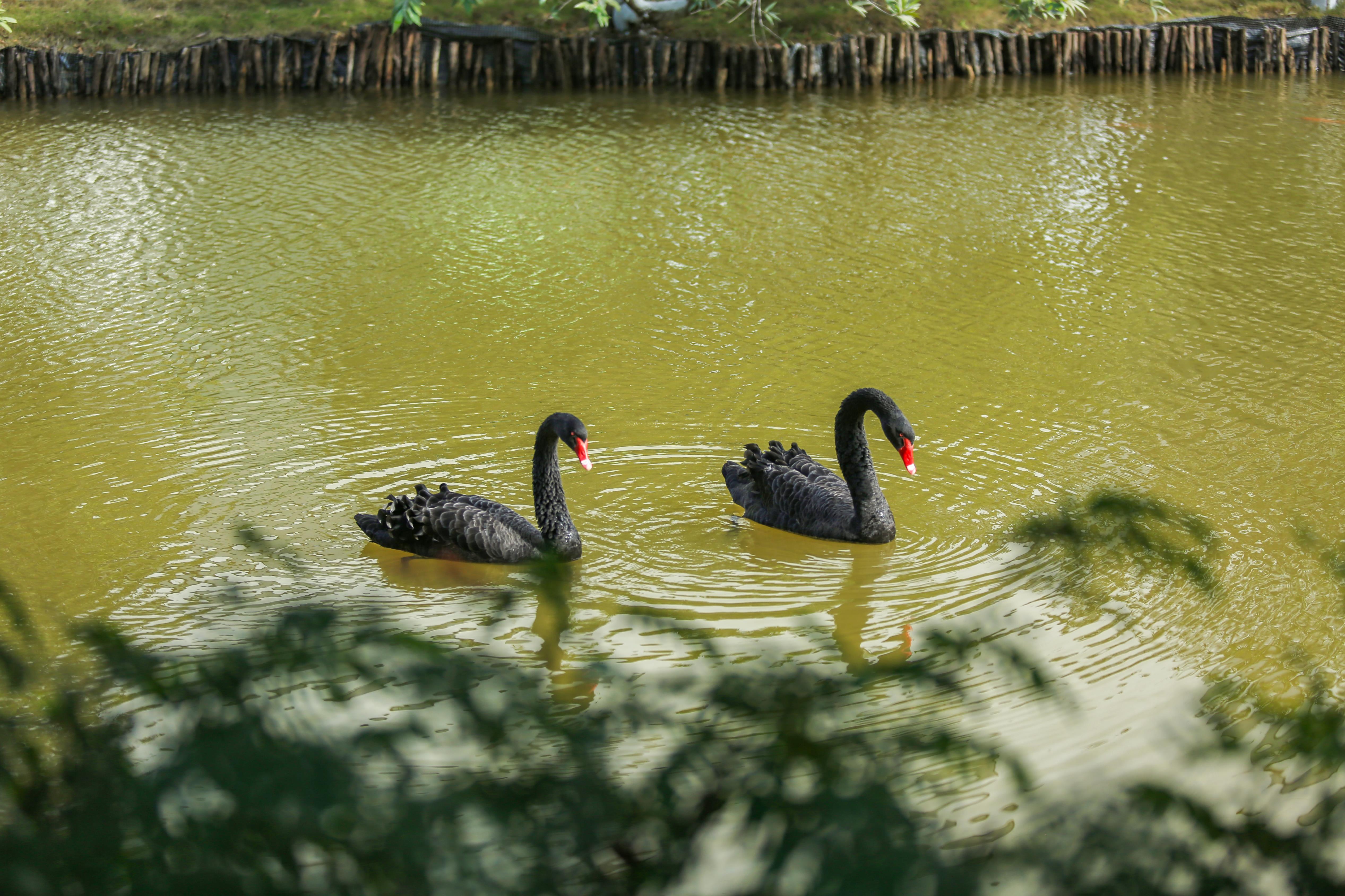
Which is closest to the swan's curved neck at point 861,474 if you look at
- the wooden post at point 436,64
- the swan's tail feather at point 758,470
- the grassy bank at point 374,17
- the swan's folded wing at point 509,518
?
the swan's tail feather at point 758,470

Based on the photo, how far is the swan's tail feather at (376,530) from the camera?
273 inches

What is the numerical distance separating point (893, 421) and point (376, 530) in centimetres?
299

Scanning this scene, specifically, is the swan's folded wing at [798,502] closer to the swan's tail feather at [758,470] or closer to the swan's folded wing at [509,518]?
the swan's tail feather at [758,470]

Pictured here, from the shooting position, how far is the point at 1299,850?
1449mm

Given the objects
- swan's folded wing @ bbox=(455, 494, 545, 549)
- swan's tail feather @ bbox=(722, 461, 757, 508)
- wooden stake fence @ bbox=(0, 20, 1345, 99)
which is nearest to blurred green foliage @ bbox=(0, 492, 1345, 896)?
swan's folded wing @ bbox=(455, 494, 545, 549)

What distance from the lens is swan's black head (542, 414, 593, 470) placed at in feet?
22.6

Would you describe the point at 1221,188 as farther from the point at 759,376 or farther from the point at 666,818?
the point at 666,818

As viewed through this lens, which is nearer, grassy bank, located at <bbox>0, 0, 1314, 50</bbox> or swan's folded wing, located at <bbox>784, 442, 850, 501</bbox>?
swan's folded wing, located at <bbox>784, 442, 850, 501</bbox>

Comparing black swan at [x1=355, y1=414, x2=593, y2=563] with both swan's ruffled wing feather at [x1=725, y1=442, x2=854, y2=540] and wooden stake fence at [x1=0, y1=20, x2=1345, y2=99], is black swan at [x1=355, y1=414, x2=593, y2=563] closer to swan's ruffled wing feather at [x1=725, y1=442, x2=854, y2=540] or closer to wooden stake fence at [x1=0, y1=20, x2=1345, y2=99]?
swan's ruffled wing feather at [x1=725, y1=442, x2=854, y2=540]

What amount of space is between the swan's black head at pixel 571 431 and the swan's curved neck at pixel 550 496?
0.11 ft

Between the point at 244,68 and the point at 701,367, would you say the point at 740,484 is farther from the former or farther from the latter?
the point at 244,68

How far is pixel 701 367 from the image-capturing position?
9.73 m

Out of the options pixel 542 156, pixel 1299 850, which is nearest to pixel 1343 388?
pixel 1299 850

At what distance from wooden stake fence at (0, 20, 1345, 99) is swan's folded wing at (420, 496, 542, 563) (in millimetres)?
15627
